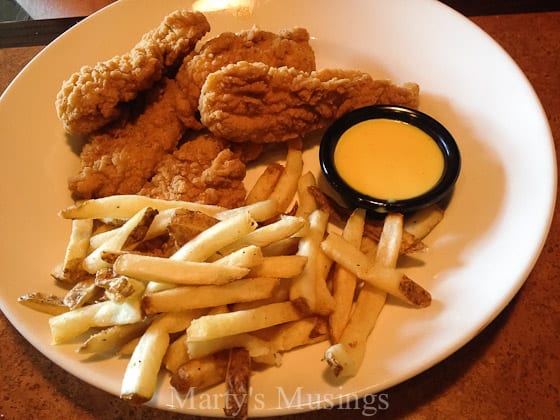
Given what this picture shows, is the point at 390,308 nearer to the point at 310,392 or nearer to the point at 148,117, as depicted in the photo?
the point at 310,392

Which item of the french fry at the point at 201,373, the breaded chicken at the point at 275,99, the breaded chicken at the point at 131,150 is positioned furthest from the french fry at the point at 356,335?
the breaded chicken at the point at 131,150

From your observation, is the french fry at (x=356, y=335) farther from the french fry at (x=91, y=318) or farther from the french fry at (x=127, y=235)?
the french fry at (x=127, y=235)

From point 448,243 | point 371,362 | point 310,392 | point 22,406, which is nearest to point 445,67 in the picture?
point 448,243

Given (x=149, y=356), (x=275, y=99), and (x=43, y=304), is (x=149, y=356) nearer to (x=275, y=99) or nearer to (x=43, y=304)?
(x=43, y=304)

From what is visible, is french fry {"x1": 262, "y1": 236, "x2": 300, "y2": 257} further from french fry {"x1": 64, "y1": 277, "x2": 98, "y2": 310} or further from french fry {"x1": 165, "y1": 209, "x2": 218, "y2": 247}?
french fry {"x1": 64, "y1": 277, "x2": 98, "y2": 310}

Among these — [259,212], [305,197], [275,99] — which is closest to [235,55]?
[275,99]

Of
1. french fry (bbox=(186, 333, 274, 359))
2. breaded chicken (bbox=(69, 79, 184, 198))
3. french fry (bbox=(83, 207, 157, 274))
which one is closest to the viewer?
french fry (bbox=(186, 333, 274, 359))

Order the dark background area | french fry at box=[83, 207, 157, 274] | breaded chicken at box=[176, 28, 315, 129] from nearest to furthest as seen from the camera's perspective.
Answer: french fry at box=[83, 207, 157, 274], breaded chicken at box=[176, 28, 315, 129], the dark background area

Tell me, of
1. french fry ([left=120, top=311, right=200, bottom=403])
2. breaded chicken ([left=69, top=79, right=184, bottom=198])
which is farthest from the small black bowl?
french fry ([left=120, top=311, right=200, bottom=403])
